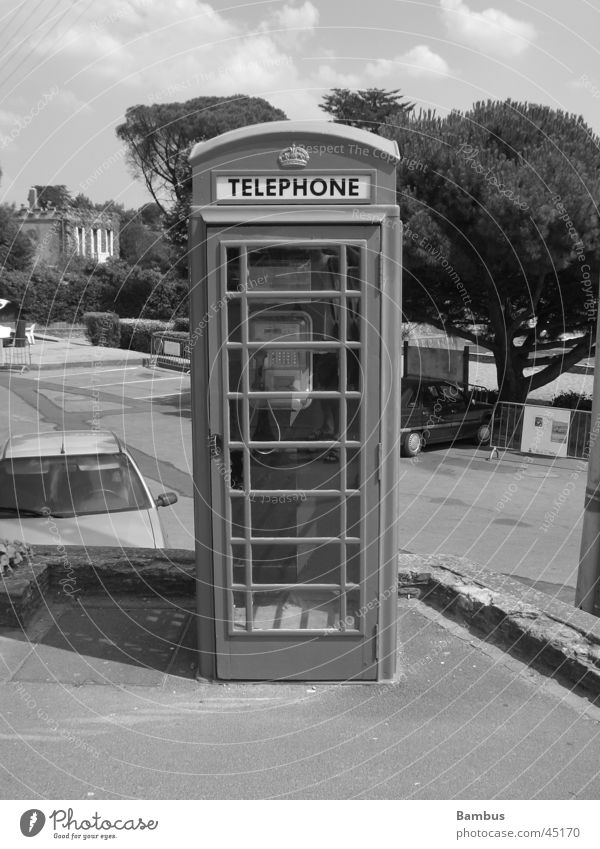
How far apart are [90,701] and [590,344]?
Answer: 62.7 feet

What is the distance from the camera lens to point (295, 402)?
4500 millimetres

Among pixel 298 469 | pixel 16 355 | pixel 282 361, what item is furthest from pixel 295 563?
pixel 16 355

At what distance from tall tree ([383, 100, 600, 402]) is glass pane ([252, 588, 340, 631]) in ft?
45.0

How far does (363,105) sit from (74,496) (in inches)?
758

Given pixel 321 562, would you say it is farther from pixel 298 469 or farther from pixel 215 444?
pixel 215 444

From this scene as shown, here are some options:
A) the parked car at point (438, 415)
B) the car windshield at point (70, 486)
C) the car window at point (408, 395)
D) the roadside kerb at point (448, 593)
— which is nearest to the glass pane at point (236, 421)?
the roadside kerb at point (448, 593)

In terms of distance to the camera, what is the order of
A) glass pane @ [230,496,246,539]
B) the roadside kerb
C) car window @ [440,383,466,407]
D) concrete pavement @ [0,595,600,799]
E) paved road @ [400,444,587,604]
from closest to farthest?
concrete pavement @ [0,595,600,799]
glass pane @ [230,496,246,539]
the roadside kerb
paved road @ [400,444,587,604]
car window @ [440,383,466,407]

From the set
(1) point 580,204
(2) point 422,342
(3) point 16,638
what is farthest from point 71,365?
(3) point 16,638

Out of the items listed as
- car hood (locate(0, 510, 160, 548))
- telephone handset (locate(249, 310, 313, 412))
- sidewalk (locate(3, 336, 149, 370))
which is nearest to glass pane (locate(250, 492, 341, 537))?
telephone handset (locate(249, 310, 313, 412))

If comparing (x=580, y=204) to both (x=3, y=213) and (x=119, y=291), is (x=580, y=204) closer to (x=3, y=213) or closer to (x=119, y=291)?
(x=119, y=291)

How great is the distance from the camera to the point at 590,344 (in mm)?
21359

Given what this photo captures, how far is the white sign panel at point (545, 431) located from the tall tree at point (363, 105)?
30.5 feet

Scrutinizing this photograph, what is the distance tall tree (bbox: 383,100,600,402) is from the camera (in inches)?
703

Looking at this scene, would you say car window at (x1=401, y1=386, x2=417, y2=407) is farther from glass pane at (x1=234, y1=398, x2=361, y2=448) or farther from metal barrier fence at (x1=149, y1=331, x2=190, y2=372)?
metal barrier fence at (x1=149, y1=331, x2=190, y2=372)
